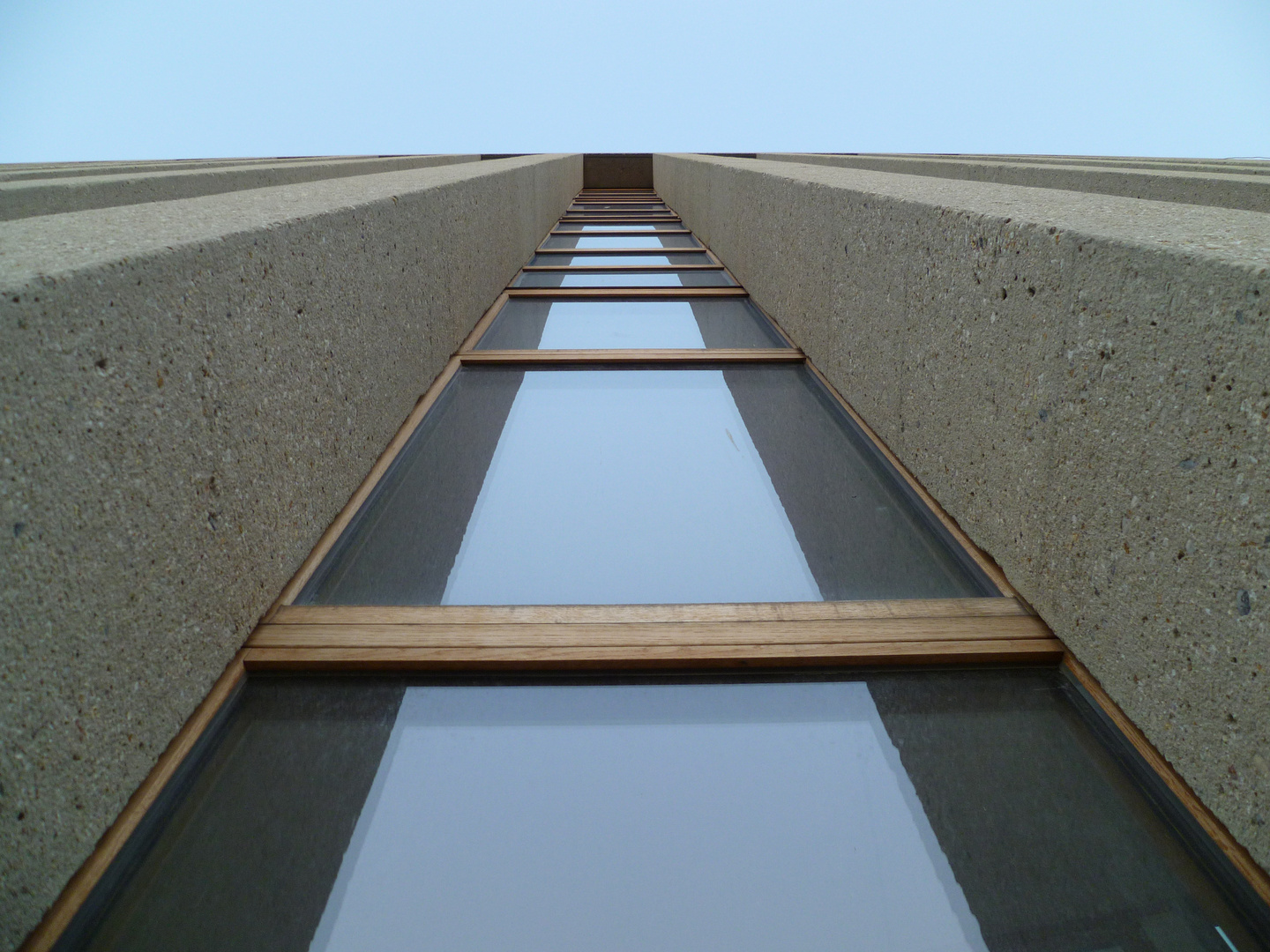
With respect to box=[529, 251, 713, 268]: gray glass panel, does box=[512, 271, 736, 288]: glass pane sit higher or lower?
lower

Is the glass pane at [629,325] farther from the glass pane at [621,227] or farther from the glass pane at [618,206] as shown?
the glass pane at [618,206]

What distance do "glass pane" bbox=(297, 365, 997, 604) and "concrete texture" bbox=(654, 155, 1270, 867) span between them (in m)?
0.26

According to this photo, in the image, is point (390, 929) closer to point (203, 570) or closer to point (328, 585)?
point (203, 570)

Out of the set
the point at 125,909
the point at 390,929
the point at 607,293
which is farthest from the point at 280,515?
the point at 607,293

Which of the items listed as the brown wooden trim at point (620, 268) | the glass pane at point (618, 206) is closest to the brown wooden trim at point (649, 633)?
the brown wooden trim at point (620, 268)

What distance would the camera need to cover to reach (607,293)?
15.6 ft

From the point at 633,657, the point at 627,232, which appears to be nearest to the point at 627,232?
the point at 627,232

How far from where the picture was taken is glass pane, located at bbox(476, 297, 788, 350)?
3.87 m

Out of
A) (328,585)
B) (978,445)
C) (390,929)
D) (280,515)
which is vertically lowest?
(390,929)

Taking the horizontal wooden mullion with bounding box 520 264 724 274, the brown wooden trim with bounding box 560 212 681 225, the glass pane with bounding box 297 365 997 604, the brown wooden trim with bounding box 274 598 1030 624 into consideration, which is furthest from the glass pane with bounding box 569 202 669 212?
the brown wooden trim with bounding box 274 598 1030 624

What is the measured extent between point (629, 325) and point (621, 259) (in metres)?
2.37

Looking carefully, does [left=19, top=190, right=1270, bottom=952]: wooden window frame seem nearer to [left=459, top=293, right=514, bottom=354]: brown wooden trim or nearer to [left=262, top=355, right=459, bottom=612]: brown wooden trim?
[left=262, top=355, right=459, bottom=612]: brown wooden trim

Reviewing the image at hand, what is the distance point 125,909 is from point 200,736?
0.31 meters

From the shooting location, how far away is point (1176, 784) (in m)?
1.32
